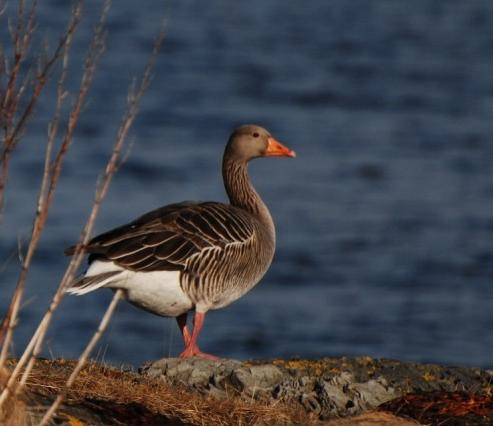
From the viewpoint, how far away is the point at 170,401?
7.85 meters

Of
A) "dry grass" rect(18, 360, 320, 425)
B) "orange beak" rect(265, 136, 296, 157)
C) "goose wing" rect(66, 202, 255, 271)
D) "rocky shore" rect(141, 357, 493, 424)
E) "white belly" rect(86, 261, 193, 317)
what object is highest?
"orange beak" rect(265, 136, 296, 157)

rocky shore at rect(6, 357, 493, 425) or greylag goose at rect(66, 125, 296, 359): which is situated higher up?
greylag goose at rect(66, 125, 296, 359)

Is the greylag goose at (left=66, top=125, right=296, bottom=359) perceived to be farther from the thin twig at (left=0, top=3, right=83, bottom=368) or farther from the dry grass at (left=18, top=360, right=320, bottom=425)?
the thin twig at (left=0, top=3, right=83, bottom=368)

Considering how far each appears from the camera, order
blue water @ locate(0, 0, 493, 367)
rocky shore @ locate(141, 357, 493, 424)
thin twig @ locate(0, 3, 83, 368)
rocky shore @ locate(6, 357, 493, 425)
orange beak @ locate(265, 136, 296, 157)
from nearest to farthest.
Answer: thin twig @ locate(0, 3, 83, 368) < rocky shore @ locate(6, 357, 493, 425) < rocky shore @ locate(141, 357, 493, 424) < orange beak @ locate(265, 136, 296, 157) < blue water @ locate(0, 0, 493, 367)

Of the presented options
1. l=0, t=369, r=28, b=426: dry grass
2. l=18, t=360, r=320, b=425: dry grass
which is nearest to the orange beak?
l=18, t=360, r=320, b=425: dry grass

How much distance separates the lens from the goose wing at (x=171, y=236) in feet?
32.6

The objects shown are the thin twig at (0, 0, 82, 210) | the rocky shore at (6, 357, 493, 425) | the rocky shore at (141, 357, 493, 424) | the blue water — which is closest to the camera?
the thin twig at (0, 0, 82, 210)

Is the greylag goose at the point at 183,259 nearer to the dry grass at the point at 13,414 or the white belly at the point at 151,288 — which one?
the white belly at the point at 151,288

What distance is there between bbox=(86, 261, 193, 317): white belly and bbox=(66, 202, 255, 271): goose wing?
0.06 m

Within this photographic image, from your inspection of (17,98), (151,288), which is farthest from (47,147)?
(151,288)

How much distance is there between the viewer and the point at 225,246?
10.6 m

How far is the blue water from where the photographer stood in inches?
845

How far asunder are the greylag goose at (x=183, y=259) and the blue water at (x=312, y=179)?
14.7ft

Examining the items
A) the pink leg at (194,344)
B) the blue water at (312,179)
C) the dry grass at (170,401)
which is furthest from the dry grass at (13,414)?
the blue water at (312,179)
